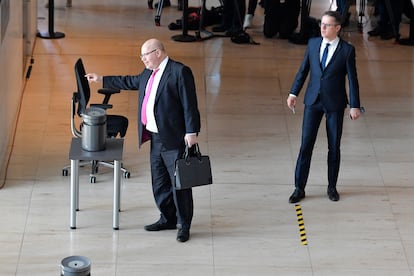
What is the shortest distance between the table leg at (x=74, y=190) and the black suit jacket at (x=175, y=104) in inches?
25.0

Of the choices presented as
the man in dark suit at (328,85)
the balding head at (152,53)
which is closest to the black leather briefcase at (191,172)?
the balding head at (152,53)

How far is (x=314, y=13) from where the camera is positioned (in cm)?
1658

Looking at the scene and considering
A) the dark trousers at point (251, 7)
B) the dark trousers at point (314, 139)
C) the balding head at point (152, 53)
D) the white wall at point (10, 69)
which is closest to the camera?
the balding head at point (152, 53)

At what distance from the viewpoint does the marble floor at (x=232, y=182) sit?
8.82 meters

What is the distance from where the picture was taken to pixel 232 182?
404 inches

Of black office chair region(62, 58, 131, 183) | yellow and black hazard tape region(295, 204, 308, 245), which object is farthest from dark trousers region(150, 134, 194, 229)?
black office chair region(62, 58, 131, 183)

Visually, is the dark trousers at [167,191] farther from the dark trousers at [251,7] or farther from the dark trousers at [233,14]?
the dark trousers at [251,7]

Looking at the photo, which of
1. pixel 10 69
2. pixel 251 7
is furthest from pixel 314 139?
pixel 251 7

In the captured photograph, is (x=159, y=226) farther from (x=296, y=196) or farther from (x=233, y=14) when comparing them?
(x=233, y=14)

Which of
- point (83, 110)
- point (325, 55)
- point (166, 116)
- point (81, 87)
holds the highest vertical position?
point (325, 55)

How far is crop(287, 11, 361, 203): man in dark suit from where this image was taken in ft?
30.9

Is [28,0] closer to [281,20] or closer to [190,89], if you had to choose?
[281,20]

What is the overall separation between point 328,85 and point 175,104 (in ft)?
5.03

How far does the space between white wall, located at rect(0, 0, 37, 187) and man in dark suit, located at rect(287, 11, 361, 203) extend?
2.74m
